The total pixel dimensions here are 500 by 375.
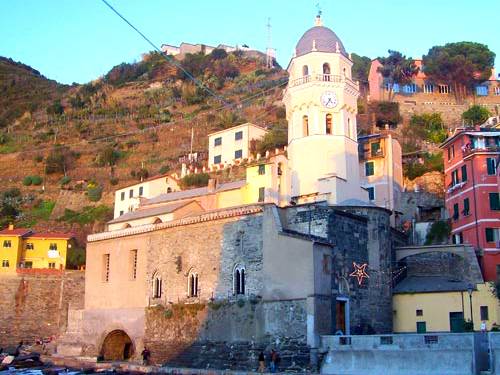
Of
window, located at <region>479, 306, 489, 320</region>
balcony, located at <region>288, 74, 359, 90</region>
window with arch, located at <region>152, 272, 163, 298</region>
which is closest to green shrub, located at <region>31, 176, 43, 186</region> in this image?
window with arch, located at <region>152, 272, 163, 298</region>

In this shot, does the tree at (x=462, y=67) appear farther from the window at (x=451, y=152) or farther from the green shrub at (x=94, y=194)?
the green shrub at (x=94, y=194)

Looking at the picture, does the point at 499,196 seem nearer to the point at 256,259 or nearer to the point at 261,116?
the point at 256,259

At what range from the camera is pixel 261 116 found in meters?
76.9

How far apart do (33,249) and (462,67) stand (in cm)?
4692

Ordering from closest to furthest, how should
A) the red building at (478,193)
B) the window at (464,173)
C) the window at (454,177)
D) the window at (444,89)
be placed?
the red building at (478,193), the window at (464,173), the window at (454,177), the window at (444,89)

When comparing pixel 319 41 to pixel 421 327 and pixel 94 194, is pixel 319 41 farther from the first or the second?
pixel 94 194

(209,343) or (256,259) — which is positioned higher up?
(256,259)

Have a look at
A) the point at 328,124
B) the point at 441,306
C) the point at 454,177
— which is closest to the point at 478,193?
the point at 454,177

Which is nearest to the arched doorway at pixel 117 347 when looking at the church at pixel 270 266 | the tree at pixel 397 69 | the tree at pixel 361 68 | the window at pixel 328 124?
the church at pixel 270 266

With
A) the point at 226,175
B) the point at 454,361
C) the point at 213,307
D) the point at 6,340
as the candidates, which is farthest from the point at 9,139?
the point at 454,361

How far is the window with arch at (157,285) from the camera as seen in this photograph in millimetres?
32125

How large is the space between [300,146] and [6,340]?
24176 millimetres

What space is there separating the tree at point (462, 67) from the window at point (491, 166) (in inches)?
1324

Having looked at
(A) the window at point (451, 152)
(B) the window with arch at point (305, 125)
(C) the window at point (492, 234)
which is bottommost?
(C) the window at point (492, 234)
